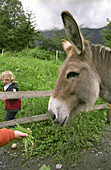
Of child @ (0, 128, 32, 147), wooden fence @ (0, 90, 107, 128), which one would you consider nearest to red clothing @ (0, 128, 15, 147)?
child @ (0, 128, 32, 147)

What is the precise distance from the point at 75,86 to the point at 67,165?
212 cm

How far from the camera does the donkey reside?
151 cm

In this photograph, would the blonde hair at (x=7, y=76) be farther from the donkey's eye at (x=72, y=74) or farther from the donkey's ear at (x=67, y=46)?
the donkey's eye at (x=72, y=74)

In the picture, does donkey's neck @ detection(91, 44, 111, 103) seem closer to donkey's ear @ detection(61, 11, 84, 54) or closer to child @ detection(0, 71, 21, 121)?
donkey's ear @ detection(61, 11, 84, 54)

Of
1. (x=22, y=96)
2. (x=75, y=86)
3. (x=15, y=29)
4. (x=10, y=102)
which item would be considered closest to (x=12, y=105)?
(x=10, y=102)

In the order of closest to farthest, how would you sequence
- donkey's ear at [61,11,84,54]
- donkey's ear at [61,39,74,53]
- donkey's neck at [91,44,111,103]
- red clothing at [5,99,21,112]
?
1. donkey's ear at [61,11,84,54]
2. donkey's neck at [91,44,111,103]
3. donkey's ear at [61,39,74,53]
4. red clothing at [5,99,21,112]

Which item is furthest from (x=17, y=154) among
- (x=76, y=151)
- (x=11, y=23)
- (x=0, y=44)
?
(x=11, y=23)

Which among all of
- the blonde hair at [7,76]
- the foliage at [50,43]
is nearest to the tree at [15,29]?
the foliage at [50,43]

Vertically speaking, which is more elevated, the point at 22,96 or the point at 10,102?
the point at 22,96

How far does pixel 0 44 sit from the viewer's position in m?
27.2

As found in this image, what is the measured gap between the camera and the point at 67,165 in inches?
104

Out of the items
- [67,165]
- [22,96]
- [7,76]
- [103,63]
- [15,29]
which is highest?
[15,29]

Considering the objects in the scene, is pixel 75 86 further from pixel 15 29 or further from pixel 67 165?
pixel 15 29

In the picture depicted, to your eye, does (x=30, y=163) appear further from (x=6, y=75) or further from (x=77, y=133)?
(x=6, y=75)
